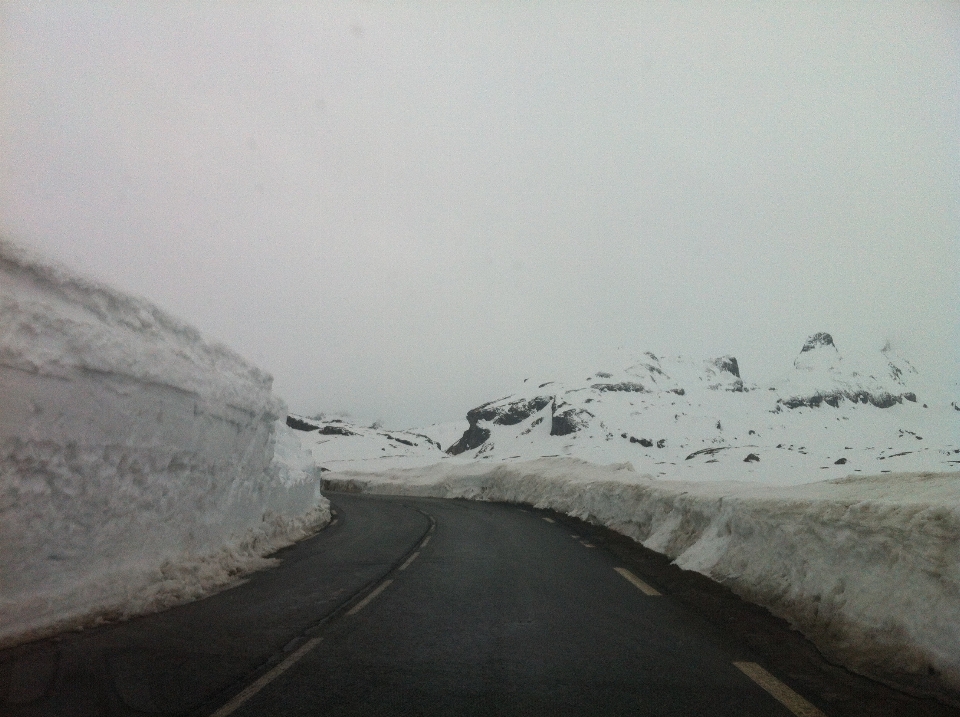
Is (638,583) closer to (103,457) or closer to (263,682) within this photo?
(263,682)

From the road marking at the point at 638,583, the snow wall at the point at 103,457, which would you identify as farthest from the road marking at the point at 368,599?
the road marking at the point at 638,583

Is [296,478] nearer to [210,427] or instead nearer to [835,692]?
[210,427]

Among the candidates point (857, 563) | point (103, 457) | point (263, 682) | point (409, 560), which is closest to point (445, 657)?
point (263, 682)

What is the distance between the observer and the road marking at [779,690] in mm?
4137

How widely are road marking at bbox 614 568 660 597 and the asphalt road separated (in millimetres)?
72

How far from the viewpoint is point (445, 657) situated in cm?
545

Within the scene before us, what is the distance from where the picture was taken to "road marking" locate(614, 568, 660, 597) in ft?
27.6

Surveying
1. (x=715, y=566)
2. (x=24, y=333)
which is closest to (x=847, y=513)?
(x=715, y=566)

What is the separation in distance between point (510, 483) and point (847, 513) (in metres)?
30.5

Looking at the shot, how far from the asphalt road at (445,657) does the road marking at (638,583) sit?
72 millimetres

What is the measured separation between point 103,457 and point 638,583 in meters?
7.29

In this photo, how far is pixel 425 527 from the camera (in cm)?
1789

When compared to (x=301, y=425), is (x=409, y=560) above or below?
below

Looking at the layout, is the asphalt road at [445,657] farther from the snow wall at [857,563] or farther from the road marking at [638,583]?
the snow wall at [857,563]
